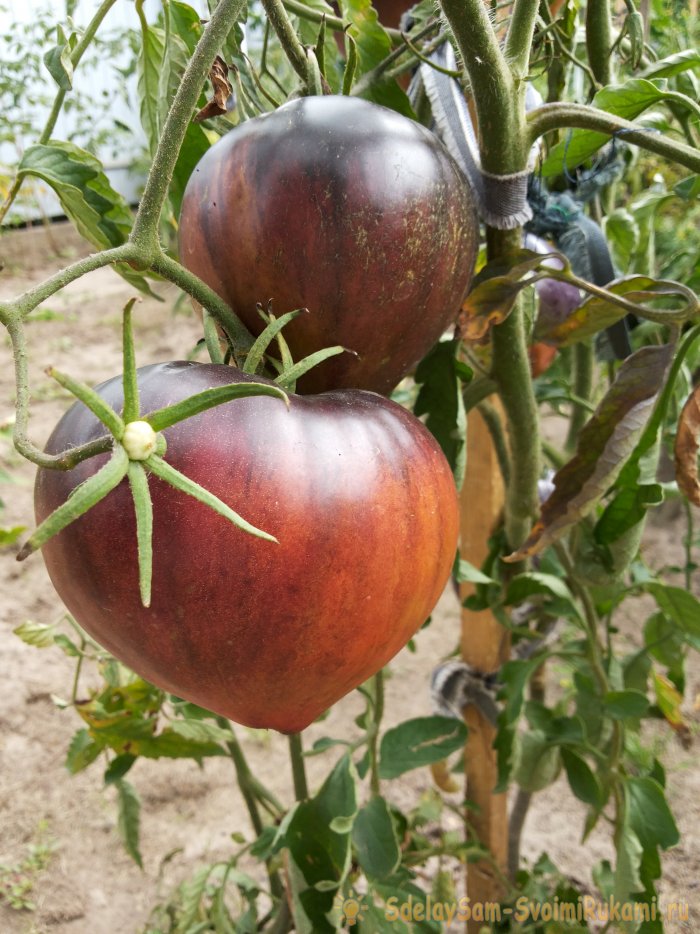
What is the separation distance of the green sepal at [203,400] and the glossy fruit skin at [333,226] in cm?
11

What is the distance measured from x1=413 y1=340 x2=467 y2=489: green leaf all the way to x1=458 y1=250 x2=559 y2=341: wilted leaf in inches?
2.0

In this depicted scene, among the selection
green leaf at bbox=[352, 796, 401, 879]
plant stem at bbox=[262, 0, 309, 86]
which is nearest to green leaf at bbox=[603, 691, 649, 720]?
green leaf at bbox=[352, 796, 401, 879]

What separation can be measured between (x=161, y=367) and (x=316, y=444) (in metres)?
0.07

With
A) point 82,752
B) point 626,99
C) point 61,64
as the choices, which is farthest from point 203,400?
point 82,752

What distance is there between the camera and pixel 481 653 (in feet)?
2.83

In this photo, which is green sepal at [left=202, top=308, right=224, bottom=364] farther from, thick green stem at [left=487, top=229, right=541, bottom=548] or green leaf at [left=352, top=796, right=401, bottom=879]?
green leaf at [left=352, top=796, right=401, bottom=879]

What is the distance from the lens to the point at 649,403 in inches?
18.1

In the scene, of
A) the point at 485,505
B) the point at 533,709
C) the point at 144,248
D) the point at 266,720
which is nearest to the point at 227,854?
the point at 533,709

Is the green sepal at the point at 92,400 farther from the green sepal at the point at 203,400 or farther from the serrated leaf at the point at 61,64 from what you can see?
the serrated leaf at the point at 61,64

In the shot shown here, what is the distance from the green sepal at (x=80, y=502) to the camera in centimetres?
22

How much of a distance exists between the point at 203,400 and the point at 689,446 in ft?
0.99

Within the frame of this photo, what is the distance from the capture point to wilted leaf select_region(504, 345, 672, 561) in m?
0.46

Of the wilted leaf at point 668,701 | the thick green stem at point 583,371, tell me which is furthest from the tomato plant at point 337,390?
the wilted leaf at point 668,701

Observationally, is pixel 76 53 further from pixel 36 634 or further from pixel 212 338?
pixel 36 634
